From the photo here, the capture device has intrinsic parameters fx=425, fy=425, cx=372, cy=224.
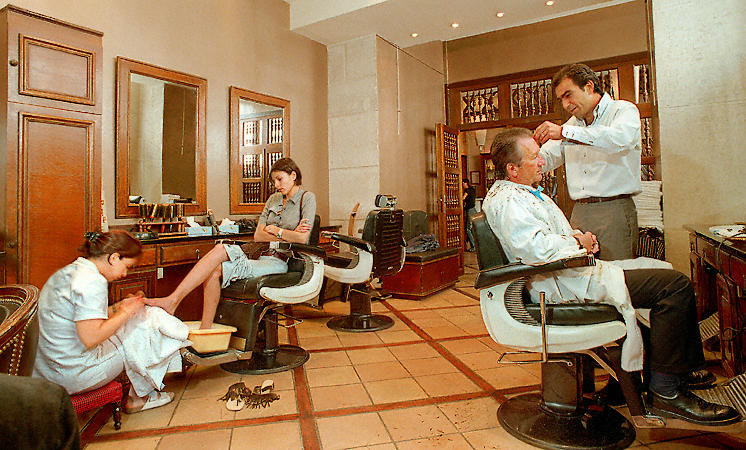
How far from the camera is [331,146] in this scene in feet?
19.0

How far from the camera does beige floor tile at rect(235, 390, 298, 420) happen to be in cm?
218

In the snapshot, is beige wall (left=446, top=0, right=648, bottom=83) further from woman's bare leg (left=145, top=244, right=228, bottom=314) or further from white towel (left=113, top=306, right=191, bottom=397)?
white towel (left=113, top=306, right=191, bottom=397)

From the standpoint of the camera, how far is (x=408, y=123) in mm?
6152

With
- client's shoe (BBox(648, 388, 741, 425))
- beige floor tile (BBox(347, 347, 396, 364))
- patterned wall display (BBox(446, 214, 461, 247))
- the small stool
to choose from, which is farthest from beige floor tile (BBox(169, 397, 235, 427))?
patterned wall display (BBox(446, 214, 461, 247))

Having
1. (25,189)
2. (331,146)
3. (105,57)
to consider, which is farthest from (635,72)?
(25,189)

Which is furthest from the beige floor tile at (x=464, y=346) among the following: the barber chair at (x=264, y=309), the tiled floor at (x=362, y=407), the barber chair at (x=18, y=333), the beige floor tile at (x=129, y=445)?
the barber chair at (x=18, y=333)

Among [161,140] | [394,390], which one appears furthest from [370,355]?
[161,140]

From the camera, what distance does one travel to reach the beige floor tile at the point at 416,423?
195cm

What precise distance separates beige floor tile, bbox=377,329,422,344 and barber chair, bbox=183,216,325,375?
735mm

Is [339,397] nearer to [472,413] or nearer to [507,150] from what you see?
[472,413]

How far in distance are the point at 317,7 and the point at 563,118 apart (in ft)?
12.3

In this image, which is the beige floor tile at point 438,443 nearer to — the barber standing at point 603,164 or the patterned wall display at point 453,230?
the barber standing at point 603,164

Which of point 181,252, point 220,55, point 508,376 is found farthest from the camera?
point 220,55

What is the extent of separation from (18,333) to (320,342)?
256 cm
